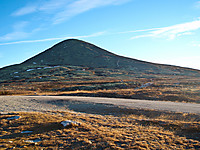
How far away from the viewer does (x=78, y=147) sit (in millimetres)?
8211

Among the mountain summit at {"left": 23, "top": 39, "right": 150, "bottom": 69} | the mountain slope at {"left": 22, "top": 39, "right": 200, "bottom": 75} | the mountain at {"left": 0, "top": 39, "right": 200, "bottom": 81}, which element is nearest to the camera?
the mountain at {"left": 0, "top": 39, "right": 200, "bottom": 81}

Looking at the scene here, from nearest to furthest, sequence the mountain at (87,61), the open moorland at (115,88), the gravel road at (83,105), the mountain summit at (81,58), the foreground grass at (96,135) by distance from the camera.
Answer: the foreground grass at (96,135) < the gravel road at (83,105) < the open moorland at (115,88) < the mountain at (87,61) < the mountain summit at (81,58)

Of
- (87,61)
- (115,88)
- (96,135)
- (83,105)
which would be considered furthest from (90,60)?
(96,135)

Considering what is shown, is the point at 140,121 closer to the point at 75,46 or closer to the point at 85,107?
the point at 85,107

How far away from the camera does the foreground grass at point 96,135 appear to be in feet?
27.7

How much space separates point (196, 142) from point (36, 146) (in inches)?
351

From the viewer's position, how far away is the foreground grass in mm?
8453

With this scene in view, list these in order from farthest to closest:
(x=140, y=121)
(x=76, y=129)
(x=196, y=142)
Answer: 1. (x=140, y=121)
2. (x=76, y=129)
3. (x=196, y=142)

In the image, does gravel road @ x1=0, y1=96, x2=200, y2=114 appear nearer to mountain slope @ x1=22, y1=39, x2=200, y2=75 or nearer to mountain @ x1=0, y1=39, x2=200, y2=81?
mountain @ x1=0, y1=39, x2=200, y2=81

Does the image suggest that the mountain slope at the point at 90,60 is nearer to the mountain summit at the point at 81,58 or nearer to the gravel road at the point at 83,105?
the mountain summit at the point at 81,58

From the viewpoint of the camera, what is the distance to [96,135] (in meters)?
9.62

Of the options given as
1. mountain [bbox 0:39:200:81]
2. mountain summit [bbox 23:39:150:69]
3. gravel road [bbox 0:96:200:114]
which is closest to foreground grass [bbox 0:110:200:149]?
gravel road [bbox 0:96:200:114]

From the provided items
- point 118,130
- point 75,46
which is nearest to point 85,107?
point 118,130

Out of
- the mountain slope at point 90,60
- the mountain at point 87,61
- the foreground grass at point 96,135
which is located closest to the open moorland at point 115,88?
the foreground grass at point 96,135
